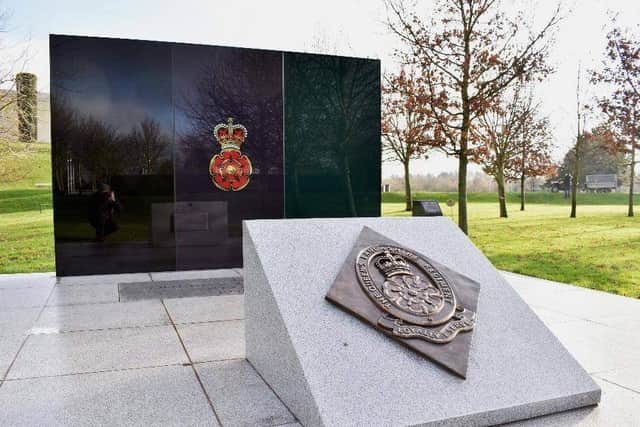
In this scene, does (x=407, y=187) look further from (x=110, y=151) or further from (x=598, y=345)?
(x=598, y=345)

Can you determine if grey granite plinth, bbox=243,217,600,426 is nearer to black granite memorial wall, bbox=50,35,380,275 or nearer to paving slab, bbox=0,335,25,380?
paving slab, bbox=0,335,25,380

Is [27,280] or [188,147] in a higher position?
[188,147]

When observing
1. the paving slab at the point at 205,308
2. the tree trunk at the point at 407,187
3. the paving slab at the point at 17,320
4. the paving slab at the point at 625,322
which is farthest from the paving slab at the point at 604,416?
the tree trunk at the point at 407,187

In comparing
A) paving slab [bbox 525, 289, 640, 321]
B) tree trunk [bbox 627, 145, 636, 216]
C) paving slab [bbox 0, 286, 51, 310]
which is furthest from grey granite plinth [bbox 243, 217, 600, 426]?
tree trunk [bbox 627, 145, 636, 216]

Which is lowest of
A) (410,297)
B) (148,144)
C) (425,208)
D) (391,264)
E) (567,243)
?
(567,243)

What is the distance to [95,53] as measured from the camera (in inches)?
321

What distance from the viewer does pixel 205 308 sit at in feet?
19.1

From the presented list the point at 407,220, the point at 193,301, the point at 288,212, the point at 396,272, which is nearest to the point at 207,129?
the point at 288,212

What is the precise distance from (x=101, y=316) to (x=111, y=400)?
2.37 m

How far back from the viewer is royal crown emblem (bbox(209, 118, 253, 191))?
8.72m

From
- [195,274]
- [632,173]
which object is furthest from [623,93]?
[195,274]

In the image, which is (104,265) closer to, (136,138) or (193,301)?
(136,138)

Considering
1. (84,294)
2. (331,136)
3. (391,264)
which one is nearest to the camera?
(391,264)

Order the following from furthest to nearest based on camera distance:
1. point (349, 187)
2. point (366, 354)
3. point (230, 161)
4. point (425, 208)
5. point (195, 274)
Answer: point (425, 208) < point (349, 187) < point (230, 161) < point (195, 274) < point (366, 354)
